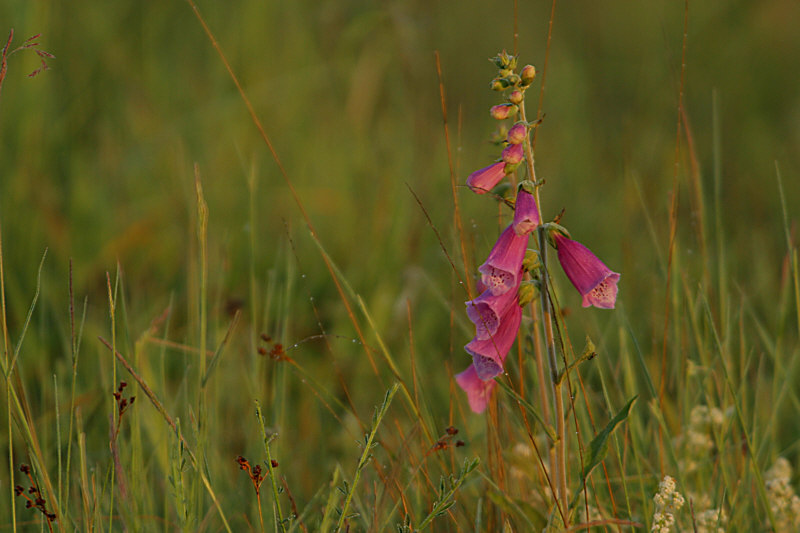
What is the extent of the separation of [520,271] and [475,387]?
11.9 inches

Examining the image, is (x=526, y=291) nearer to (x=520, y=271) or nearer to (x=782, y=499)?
(x=520, y=271)

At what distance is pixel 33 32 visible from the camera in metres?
3.07

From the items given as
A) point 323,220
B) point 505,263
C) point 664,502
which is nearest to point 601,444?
point 664,502

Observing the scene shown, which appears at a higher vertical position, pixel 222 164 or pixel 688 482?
pixel 222 164

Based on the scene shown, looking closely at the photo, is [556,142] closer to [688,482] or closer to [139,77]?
[139,77]

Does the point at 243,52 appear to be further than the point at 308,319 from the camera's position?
Yes

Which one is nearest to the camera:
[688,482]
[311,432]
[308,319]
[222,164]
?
[688,482]

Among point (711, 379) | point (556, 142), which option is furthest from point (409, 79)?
point (711, 379)

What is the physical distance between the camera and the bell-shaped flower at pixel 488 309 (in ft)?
4.63

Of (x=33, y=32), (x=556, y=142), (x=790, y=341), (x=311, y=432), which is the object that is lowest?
(x=790, y=341)

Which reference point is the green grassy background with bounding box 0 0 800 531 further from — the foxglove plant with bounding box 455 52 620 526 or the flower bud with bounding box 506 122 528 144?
the flower bud with bounding box 506 122 528 144

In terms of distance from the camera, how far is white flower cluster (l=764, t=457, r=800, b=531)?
1626 mm

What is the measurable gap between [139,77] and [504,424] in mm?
2718

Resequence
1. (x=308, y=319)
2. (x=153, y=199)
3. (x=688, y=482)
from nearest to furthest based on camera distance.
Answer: (x=688, y=482) → (x=308, y=319) → (x=153, y=199)
